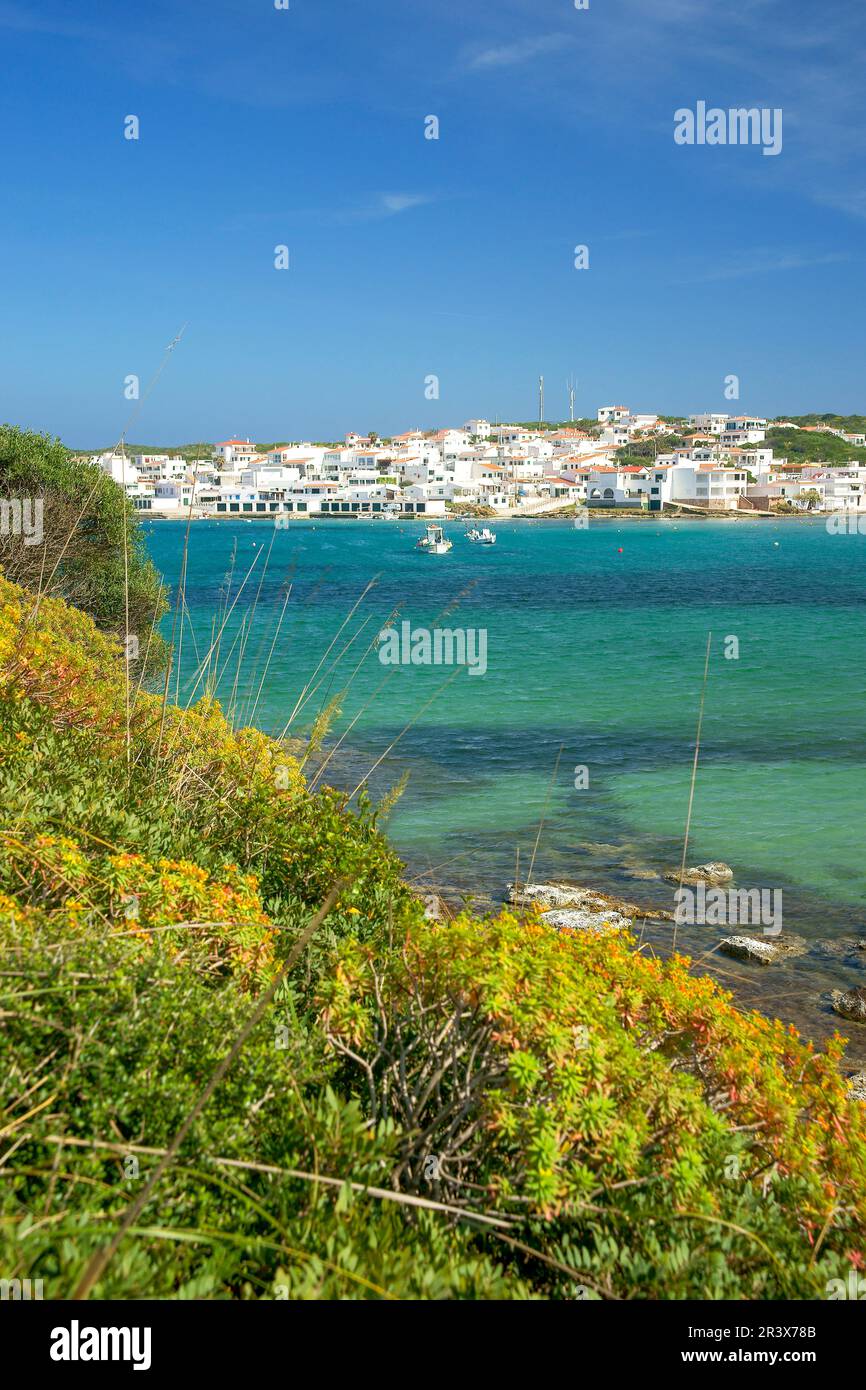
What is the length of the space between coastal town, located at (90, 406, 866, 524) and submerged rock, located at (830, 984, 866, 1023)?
11881cm

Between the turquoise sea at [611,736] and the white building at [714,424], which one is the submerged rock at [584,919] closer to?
the turquoise sea at [611,736]

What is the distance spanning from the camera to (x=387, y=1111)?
331 centimetres

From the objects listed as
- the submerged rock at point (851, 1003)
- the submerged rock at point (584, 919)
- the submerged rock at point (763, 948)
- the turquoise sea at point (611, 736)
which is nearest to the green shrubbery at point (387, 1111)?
the turquoise sea at point (611, 736)

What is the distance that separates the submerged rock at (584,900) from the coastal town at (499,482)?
381 feet

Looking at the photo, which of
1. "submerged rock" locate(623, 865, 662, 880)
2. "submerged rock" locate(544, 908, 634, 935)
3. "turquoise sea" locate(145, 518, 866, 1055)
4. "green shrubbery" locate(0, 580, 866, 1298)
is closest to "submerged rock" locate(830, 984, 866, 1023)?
"turquoise sea" locate(145, 518, 866, 1055)

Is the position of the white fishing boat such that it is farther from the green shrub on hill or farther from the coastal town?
the green shrub on hill

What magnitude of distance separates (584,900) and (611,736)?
9409 millimetres

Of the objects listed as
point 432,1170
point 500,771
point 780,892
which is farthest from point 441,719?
point 432,1170

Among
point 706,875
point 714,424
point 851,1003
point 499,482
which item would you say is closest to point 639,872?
point 706,875

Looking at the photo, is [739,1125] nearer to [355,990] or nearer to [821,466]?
[355,990]

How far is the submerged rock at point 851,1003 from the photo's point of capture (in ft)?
27.6

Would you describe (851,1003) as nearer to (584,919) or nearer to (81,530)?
(584,919)

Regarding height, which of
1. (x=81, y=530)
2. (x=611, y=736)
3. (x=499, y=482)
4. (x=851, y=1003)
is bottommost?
(x=851, y=1003)
